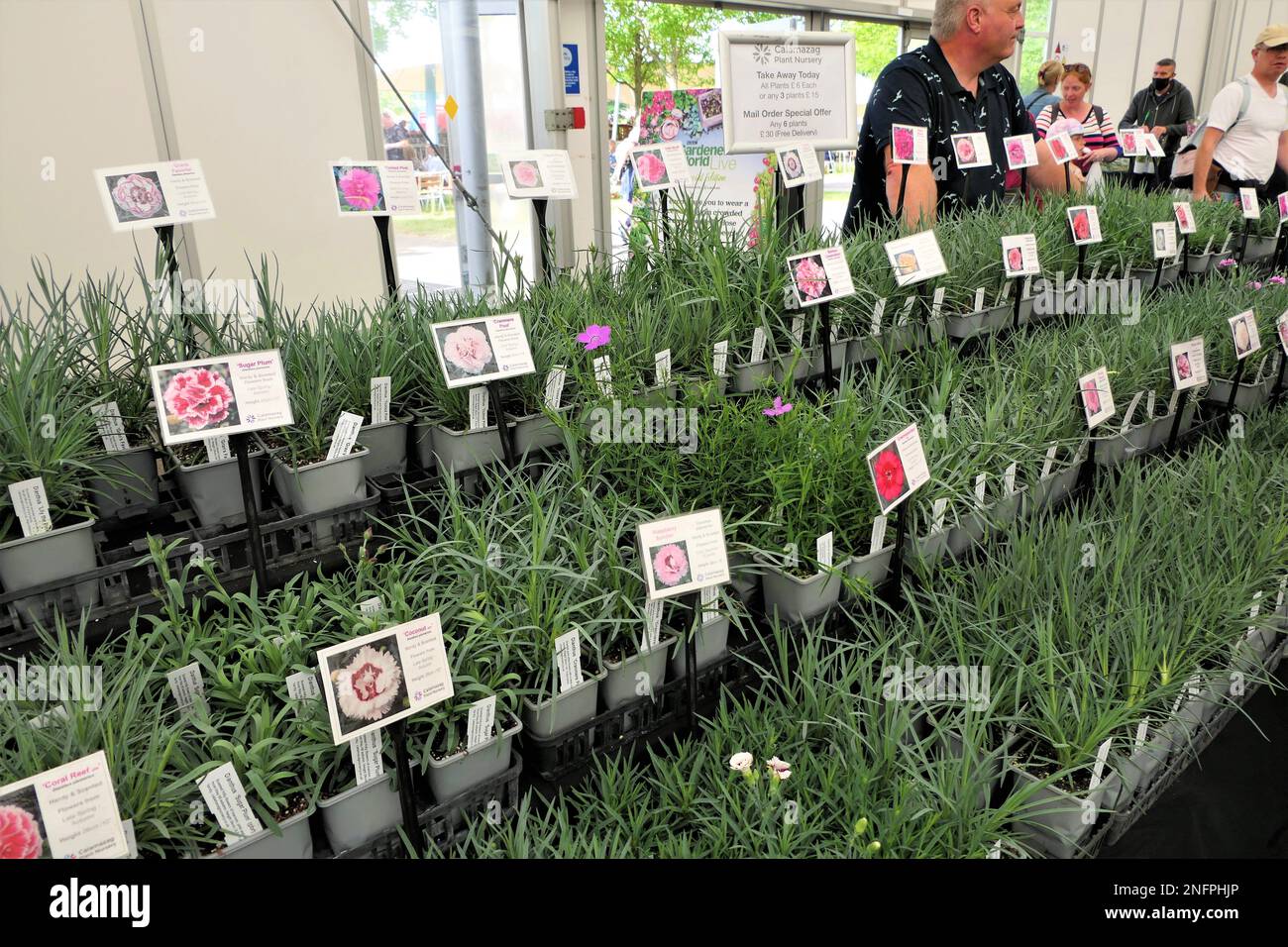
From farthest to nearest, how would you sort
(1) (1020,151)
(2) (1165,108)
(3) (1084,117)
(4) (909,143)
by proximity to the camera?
(2) (1165,108) → (3) (1084,117) → (1) (1020,151) → (4) (909,143)

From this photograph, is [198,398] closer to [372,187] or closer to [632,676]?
[632,676]

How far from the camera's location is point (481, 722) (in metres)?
1.02

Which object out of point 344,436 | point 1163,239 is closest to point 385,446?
point 344,436

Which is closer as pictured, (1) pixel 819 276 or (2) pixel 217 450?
(2) pixel 217 450

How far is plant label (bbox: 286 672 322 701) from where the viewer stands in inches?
40.0

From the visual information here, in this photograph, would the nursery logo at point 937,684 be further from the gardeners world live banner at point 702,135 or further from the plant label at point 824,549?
the gardeners world live banner at point 702,135

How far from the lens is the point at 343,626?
1113 millimetres

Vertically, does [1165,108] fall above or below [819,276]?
above

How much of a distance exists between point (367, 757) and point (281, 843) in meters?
A: 0.12

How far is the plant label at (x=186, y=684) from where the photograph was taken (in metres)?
1.01

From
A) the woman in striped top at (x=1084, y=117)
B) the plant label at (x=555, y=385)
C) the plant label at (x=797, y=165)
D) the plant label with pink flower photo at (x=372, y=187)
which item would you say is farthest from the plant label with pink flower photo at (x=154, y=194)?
the woman in striped top at (x=1084, y=117)

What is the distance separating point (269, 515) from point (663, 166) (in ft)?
4.11
